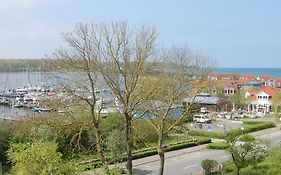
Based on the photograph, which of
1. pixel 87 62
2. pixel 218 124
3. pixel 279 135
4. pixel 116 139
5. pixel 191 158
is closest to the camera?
pixel 87 62

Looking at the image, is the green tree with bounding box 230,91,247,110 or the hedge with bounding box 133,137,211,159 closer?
the hedge with bounding box 133,137,211,159

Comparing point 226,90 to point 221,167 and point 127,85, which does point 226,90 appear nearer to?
point 221,167

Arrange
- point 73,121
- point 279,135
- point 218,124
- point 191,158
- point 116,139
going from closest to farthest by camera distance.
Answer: point 73,121
point 116,139
point 191,158
point 279,135
point 218,124

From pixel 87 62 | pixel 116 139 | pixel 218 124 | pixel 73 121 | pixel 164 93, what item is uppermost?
pixel 87 62

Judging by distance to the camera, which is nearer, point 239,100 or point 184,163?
point 184,163

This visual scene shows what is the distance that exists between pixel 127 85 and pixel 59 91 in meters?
2.86

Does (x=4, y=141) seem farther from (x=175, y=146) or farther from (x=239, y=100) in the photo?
(x=239, y=100)

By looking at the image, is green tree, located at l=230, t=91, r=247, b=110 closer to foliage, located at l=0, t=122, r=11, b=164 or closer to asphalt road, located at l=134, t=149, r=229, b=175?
asphalt road, located at l=134, t=149, r=229, b=175

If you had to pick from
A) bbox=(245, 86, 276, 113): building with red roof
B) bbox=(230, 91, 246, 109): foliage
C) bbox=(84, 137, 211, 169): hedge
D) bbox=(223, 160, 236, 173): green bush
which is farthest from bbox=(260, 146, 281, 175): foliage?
bbox=(245, 86, 276, 113): building with red roof

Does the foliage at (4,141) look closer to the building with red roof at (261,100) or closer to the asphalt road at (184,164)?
the asphalt road at (184,164)

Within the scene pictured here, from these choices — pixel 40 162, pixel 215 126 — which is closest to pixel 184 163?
pixel 40 162

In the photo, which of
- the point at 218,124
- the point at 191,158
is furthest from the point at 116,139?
the point at 218,124

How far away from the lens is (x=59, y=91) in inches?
701

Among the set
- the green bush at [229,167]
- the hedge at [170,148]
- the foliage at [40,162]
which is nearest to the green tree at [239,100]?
the hedge at [170,148]
